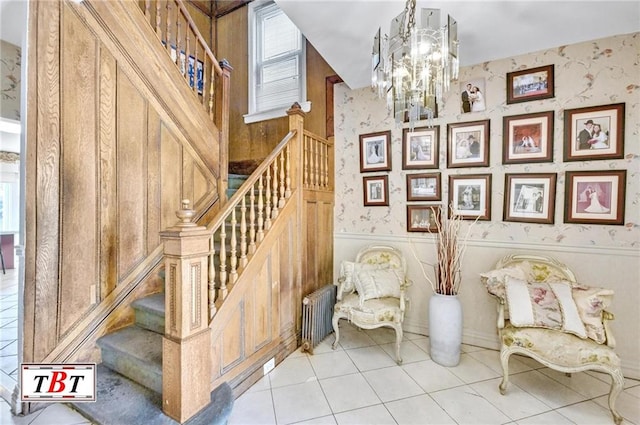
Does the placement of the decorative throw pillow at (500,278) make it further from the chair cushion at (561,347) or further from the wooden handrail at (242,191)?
the wooden handrail at (242,191)

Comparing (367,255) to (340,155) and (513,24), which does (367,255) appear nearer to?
(340,155)

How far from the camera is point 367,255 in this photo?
3.21 m

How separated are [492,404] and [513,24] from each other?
9.17 feet

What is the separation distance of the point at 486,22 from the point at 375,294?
2411 millimetres

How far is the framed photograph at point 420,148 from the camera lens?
3.00m

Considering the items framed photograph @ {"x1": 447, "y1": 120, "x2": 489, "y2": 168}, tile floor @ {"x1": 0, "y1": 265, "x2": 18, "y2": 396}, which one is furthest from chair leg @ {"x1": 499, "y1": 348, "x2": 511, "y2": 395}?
tile floor @ {"x1": 0, "y1": 265, "x2": 18, "y2": 396}

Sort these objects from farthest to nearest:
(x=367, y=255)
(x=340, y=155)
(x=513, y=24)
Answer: (x=340, y=155)
(x=367, y=255)
(x=513, y=24)

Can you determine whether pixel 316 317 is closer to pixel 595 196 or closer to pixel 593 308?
pixel 593 308

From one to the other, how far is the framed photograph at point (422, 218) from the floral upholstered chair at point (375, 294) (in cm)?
35

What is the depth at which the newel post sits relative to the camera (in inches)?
61.9

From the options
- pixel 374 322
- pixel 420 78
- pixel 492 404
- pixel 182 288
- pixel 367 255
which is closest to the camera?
pixel 182 288

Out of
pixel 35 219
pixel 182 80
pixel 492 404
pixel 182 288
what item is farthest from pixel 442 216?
pixel 35 219

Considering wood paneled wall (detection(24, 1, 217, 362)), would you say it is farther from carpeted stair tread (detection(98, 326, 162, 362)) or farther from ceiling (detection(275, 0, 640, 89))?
ceiling (detection(275, 0, 640, 89))

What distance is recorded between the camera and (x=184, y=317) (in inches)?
62.7
